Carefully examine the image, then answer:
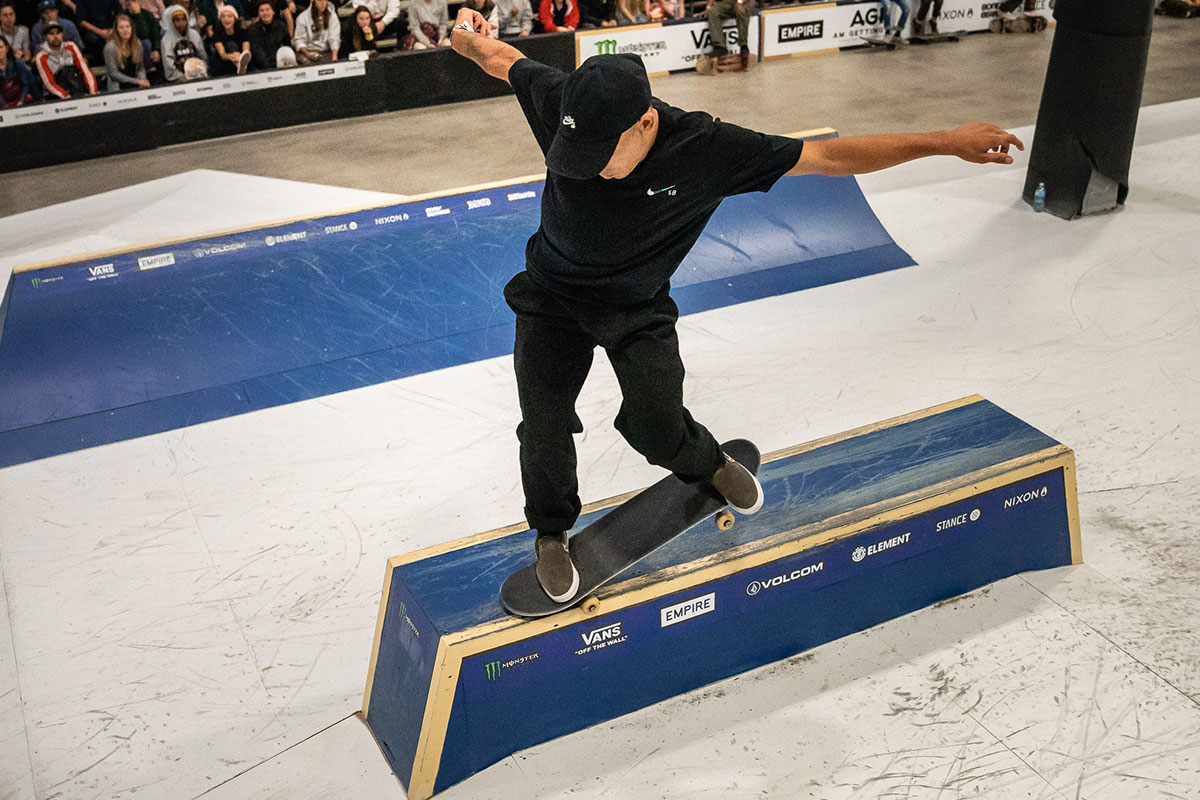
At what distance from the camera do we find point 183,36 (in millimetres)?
11828

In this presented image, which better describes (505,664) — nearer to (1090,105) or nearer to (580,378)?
(580,378)

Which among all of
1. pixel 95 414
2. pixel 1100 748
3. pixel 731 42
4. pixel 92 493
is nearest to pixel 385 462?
pixel 92 493

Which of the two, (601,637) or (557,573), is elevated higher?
(557,573)

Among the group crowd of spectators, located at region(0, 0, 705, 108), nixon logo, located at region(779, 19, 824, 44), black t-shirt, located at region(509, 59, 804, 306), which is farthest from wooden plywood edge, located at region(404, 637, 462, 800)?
nixon logo, located at region(779, 19, 824, 44)

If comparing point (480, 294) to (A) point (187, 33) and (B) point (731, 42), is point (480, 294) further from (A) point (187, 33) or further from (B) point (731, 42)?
(B) point (731, 42)

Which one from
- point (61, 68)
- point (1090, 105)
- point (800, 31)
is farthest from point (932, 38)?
point (61, 68)

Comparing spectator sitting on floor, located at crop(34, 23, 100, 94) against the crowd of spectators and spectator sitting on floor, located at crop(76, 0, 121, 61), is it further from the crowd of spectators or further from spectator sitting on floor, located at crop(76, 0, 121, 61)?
spectator sitting on floor, located at crop(76, 0, 121, 61)

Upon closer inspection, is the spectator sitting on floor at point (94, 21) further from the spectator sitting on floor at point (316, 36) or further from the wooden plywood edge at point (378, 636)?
the wooden plywood edge at point (378, 636)

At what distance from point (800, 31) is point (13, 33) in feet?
32.0

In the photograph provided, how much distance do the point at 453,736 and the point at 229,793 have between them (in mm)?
768

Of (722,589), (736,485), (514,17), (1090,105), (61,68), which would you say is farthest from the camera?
(514,17)

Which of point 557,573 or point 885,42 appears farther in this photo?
point 885,42

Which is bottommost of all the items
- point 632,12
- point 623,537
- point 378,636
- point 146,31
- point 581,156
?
point 378,636

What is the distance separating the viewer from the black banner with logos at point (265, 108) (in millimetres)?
11148
